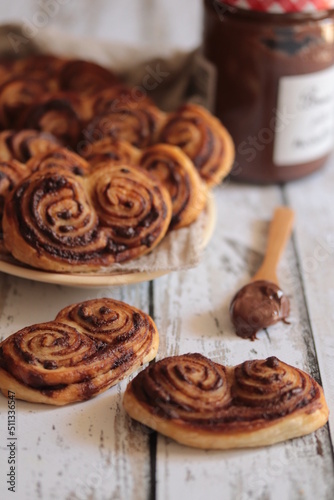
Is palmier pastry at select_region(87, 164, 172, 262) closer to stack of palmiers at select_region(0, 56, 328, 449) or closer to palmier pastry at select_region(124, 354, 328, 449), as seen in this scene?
stack of palmiers at select_region(0, 56, 328, 449)

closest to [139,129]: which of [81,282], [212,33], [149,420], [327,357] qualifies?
[212,33]

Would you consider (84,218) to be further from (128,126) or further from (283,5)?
(283,5)

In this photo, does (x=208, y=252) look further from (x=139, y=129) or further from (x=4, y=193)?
Result: (x=4, y=193)

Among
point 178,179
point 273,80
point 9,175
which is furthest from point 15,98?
point 273,80

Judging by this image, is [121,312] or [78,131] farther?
[78,131]

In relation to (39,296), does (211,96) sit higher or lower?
higher

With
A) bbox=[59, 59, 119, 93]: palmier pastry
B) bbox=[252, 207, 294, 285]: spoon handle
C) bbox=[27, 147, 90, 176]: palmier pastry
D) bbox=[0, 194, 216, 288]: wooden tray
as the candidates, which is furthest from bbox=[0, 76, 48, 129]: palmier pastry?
bbox=[252, 207, 294, 285]: spoon handle
